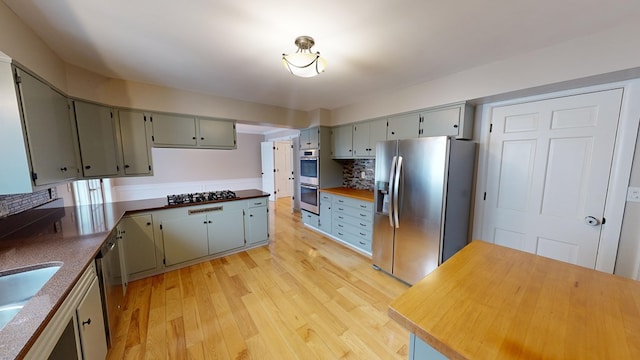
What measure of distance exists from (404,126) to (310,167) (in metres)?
1.93

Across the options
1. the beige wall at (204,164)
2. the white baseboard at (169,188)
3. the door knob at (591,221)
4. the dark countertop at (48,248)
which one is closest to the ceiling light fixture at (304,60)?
the dark countertop at (48,248)

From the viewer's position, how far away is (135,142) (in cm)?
268

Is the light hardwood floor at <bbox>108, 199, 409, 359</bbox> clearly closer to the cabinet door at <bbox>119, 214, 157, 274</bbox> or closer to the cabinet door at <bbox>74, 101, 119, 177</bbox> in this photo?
the cabinet door at <bbox>119, 214, 157, 274</bbox>

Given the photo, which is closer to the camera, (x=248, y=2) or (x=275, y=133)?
(x=248, y=2)

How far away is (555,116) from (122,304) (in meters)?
4.49

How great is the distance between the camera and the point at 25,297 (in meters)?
1.17

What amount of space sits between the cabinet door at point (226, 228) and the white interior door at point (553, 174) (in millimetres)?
3203

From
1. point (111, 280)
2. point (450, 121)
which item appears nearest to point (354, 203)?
point (450, 121)

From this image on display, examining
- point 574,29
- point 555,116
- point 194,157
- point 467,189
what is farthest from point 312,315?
point 194,157

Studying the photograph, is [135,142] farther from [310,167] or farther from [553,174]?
[553,174]

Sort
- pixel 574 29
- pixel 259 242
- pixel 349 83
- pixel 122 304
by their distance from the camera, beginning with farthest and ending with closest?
1. pixel 259 242
2. pixel 349 83
3. pixel 122 304
4. pixel 574 29

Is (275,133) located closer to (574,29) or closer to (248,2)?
(248,2)

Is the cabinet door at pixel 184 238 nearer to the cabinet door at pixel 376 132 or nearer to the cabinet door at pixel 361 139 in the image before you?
the cabinet door at pixel 361 139

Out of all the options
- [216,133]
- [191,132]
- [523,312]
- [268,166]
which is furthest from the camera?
[268,166]
